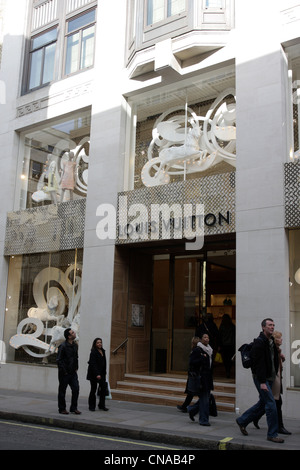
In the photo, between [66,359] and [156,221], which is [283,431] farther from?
[156,221]

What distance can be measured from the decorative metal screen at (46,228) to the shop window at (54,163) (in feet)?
1.45

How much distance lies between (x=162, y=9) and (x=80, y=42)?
361 cm

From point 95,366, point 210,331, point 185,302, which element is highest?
point 185,302

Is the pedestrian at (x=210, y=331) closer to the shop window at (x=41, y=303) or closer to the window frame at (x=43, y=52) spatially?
the shop window at (x=41, y=303)

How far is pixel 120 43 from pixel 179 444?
1133cm

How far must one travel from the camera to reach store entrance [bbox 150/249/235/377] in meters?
13.9

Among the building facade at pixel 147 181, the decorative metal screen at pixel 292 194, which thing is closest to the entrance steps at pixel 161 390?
the building facade at pixel 147 181

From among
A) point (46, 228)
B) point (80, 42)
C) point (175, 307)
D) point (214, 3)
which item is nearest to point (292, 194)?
point (175, 307)

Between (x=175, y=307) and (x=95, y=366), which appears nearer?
(x=95, y=366)

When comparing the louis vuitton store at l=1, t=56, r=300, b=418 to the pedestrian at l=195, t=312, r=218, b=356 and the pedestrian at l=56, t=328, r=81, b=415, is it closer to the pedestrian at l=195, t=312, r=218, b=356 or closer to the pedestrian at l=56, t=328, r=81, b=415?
the pedestrian at l=195, t=312, r=218, b=356

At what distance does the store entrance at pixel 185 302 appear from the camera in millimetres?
13906

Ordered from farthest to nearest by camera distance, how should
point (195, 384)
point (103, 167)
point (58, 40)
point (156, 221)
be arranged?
point (58, 40) → point (103, 167) → point (156, 221) → point (195, 384)

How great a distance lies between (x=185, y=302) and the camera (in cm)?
1433

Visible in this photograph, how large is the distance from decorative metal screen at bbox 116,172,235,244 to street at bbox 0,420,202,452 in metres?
5.33
